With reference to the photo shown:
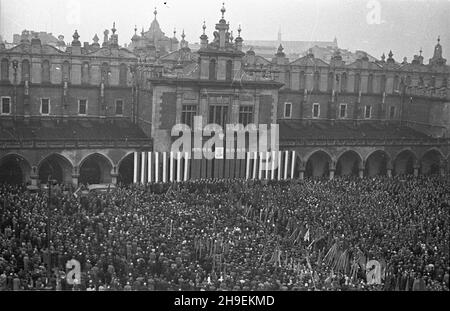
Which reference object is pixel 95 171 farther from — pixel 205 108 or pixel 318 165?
pixel 318 165

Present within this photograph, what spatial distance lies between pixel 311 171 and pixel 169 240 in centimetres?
2416

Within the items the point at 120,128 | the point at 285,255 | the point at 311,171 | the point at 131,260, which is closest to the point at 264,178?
the point at 311,171

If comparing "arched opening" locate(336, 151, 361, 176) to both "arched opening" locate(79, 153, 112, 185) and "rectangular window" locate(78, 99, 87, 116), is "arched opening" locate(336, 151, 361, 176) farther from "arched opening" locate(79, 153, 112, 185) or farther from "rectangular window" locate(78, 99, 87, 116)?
"rectangular window" locate(78, 99, 87, 116)

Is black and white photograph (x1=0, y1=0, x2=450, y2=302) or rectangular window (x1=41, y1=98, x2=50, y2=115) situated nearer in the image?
black and white photograph (x1=0, y1=0, x2=450, y2=302)

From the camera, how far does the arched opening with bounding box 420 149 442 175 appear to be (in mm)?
51144

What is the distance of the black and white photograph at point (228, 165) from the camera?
24391 millimetres

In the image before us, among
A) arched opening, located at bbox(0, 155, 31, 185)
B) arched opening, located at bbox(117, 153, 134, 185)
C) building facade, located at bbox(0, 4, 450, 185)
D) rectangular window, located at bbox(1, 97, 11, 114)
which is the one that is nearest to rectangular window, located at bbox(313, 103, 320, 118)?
building facade, located at bbox(0, 4, 450, 185)

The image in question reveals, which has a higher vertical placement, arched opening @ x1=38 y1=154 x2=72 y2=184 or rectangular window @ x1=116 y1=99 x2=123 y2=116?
rectangular window @ x1=116 y1=99 x2=123 y2=116

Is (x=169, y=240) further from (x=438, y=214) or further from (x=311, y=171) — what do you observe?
(x=311, y=171)

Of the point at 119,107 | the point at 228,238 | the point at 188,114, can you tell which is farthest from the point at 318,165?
the point at 228,238

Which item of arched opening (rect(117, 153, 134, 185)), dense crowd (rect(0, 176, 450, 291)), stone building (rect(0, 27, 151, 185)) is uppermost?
stone building (rect(0, 27, 151, 185))

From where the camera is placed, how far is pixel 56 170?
42312mm

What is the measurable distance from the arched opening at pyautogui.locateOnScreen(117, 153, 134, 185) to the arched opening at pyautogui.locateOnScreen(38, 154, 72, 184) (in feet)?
11.6

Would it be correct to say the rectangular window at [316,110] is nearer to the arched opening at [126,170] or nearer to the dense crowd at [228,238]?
the dense crowd at [228,238]
